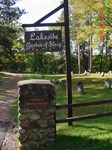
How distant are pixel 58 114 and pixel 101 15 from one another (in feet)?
29.5

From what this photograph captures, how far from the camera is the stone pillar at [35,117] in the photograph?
26.1 feet

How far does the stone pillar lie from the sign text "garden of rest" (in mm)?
1621

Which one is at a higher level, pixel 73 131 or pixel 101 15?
pixel 101 15

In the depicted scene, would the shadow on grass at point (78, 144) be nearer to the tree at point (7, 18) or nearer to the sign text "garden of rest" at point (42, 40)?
the sign text "garden of rest" at point (42, 40)

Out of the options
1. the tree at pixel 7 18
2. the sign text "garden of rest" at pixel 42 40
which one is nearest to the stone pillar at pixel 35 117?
the sign text "garden of rest" at pixel 42 40

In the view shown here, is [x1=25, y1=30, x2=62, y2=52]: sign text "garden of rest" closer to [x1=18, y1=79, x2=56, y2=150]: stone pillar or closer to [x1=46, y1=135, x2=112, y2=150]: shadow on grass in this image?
[x1=18, y1=79, x2=56, y2=150]: stone pillar

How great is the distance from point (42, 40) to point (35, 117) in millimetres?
2456

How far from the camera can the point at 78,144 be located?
7.59 meters

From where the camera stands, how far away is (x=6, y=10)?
3494 centimetres

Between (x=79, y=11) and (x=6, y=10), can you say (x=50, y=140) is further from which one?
(x=6, y=10)

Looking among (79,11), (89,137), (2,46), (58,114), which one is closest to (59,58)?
(2,46)

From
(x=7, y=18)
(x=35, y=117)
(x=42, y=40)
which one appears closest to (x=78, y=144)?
(x=35, y=117)

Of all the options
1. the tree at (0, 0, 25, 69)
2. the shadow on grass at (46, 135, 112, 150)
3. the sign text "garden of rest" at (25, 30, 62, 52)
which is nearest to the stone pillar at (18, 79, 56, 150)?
the shadow on grass at (46, 135, 112, 150)

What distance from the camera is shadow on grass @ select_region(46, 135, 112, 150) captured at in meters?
6.94
